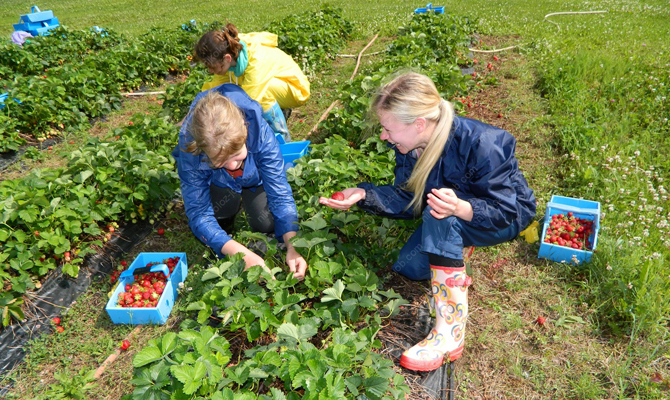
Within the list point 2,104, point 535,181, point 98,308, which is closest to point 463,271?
point 535,181

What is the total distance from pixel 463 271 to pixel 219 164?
1.60 m

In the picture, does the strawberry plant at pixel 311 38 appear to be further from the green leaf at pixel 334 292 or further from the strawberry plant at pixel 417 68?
the green leaf at pixel 334 292

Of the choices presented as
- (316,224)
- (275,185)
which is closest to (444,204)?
(316,224)

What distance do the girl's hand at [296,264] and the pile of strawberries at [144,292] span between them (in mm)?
1060

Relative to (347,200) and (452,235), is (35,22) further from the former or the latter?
(452,235)

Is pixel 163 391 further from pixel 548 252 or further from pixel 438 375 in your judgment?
pixel 548 252

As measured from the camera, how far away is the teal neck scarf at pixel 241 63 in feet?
13.0

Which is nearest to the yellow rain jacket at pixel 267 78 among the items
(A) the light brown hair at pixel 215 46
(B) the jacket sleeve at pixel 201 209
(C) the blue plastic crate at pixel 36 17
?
(A) the light brown hair at pixel 215 46

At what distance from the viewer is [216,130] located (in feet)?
8.17

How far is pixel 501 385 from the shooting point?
7.81ft

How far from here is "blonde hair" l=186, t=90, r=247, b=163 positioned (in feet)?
8.19

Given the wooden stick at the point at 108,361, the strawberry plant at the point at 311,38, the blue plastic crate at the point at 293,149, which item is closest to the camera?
the wooden stick at the point at 108,361

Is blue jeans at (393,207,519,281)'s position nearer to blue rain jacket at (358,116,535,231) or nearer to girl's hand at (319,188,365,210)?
blue rain jacket at (358,116,535,231)

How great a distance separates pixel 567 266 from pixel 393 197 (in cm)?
141
